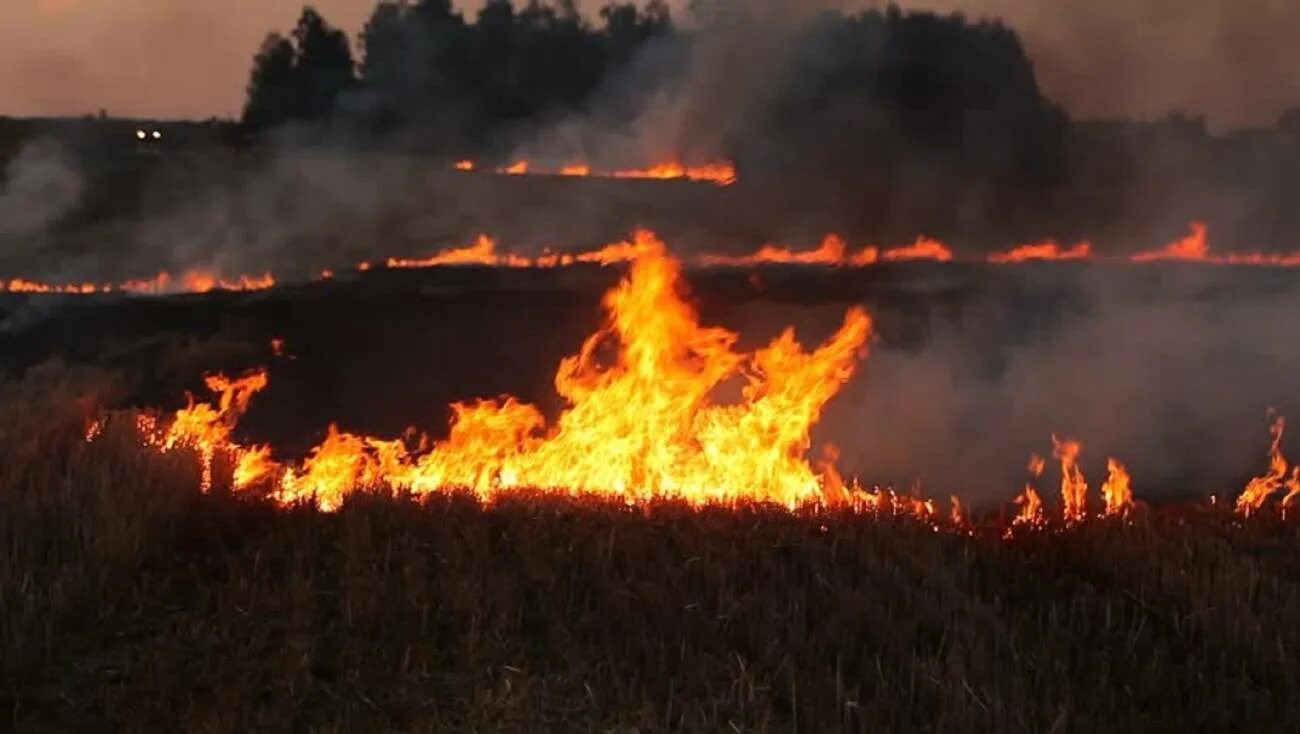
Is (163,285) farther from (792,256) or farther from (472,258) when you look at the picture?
(792,256)

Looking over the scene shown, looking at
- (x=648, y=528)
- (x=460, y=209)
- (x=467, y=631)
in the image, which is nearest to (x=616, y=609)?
(x=467, y=631)

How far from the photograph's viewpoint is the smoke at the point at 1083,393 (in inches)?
405

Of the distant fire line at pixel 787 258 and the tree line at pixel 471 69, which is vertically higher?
the tree line at pixel 471 69

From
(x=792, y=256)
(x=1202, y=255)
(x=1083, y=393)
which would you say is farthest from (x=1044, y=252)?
(x=1083, y=393)

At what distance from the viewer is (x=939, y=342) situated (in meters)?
12.6

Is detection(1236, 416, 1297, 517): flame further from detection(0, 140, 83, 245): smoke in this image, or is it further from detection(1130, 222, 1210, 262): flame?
detection(0, 140, 83, 245): smoke

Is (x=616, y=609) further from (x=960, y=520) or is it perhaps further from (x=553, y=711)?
(x=960, y=520)

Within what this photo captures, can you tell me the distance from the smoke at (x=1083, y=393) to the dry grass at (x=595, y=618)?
149 inches

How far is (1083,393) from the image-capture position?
11383mm

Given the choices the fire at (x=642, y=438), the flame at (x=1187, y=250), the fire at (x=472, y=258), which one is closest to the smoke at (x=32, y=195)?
the fire at (x=472, y=258)

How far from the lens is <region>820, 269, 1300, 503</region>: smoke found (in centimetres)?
1028

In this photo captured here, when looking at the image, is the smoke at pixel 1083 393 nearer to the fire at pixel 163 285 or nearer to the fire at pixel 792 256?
the fire at pixel 792 256

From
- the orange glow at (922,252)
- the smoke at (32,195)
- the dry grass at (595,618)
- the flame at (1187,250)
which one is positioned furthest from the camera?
the smoke at (32,195)

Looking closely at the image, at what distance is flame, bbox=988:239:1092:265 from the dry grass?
11.0 m
